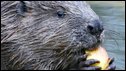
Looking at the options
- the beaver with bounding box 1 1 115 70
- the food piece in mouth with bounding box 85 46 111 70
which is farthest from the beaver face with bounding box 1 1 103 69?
the food piece in mouth with bounding box 85 46 111 70

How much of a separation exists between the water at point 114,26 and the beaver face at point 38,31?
1.85 feet

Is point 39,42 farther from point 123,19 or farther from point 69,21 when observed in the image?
point 123,19

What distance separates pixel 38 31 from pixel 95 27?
1.86ft

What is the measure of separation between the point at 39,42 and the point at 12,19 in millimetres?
304

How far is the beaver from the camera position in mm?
5289

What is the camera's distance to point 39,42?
5387 mm

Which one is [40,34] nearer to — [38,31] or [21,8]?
[38,31]

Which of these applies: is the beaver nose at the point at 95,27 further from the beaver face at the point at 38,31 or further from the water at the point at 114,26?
the water at the point at 114,26

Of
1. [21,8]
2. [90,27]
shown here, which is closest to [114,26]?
[21,8]

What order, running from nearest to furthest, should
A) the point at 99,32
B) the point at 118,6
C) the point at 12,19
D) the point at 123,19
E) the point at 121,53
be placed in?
the point at 99,32 → the point at 12,19 → the point at 121,53 → the point at 123,19 → the point at 118,6

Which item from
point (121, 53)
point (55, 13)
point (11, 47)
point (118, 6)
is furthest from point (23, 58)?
point (118, 6)

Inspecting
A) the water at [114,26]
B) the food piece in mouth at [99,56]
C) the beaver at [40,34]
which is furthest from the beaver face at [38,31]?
the water at [114,26]

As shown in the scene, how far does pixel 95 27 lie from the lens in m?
5.04

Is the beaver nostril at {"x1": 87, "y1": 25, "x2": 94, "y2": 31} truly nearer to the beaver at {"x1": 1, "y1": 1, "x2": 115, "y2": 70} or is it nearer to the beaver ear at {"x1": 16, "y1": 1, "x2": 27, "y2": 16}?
the beaver at {"x1": 1, "y1": 1, "x2": 115, "y2": 70}
